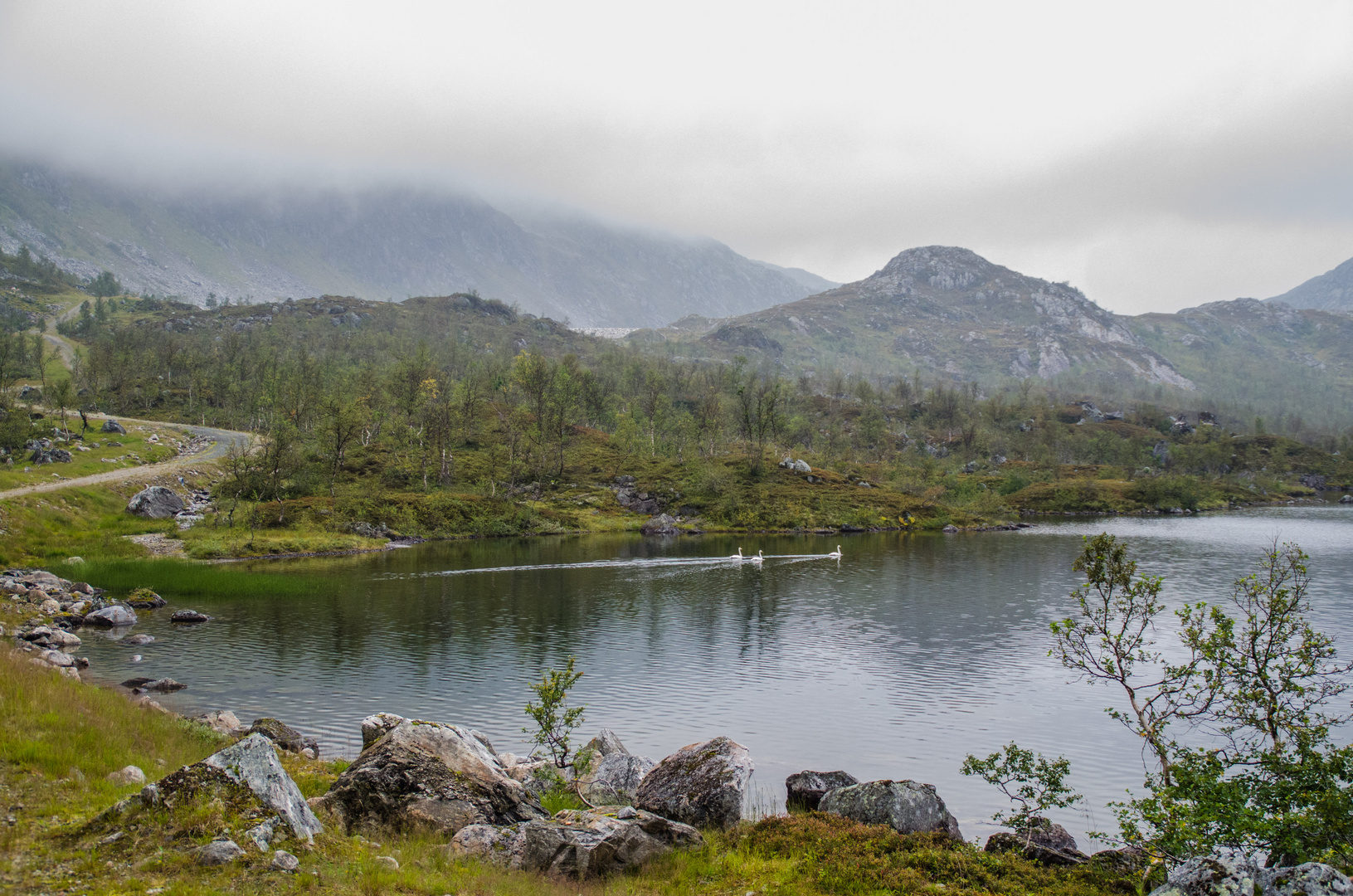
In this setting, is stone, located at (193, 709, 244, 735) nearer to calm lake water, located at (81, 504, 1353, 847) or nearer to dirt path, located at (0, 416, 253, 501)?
calm lake water, located at (81, 504, 1353, 847)

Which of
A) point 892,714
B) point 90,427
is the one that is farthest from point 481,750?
point 90,427

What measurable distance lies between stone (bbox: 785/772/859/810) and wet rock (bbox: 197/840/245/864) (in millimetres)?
16041

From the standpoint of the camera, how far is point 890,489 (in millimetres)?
164625

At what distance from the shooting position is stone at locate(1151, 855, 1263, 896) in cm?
1372

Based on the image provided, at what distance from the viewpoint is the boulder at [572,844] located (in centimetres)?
1714

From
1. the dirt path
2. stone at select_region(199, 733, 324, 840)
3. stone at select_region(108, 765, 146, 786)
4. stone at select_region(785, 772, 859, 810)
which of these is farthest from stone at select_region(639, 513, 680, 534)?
stone at select_region(199, 733, 324, 840)

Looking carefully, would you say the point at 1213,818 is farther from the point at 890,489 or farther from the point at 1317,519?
the point at 1317,519

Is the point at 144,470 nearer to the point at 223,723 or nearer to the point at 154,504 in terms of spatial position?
the point at 154,504

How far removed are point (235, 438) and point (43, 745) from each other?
456 ft

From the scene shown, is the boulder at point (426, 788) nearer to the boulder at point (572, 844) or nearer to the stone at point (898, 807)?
the boulder at point (572, 844)

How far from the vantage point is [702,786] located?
22.3 meters

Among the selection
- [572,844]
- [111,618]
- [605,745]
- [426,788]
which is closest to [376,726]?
[605,745]

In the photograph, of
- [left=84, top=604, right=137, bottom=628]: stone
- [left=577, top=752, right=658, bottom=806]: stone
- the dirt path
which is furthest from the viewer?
the dirt path

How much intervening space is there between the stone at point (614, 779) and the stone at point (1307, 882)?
15795 millimetres
